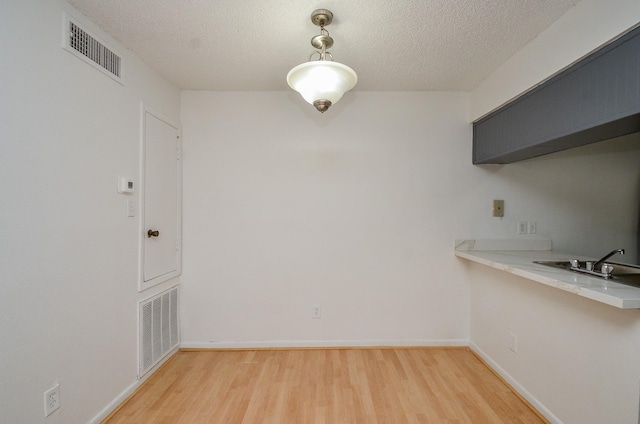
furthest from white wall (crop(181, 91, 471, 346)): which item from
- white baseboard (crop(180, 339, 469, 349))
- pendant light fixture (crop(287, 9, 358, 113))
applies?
pendant light fixture (crop(287, 9, 358, 113))

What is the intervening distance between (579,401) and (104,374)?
2769 millimetres

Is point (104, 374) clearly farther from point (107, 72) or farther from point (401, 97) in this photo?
point (401, 97)

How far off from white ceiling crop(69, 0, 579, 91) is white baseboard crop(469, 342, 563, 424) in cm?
235

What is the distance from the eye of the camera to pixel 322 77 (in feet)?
4.47

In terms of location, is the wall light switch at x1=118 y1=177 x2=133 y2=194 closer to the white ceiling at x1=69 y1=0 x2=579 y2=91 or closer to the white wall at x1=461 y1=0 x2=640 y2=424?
the white ceiling at x1=69 y1=0 x2=579 y2=91

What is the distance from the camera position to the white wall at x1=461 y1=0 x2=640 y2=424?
129cm

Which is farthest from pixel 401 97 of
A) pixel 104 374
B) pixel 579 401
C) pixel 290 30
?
pixel 104 374

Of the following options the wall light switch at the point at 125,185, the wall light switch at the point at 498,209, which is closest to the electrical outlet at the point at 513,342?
the wall light switch at the point at 498,209

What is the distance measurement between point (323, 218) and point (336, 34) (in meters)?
1.46

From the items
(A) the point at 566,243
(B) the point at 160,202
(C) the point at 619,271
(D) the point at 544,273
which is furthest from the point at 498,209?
(B) the point at 160,202

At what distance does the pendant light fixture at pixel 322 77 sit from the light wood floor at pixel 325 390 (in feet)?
6.29

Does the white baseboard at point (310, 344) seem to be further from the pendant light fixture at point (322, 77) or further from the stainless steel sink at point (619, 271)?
the pendant light fixture at point (322, 77)

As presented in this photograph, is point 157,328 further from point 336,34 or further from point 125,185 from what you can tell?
point 336,34

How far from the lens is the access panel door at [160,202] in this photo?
2043 millimetres
